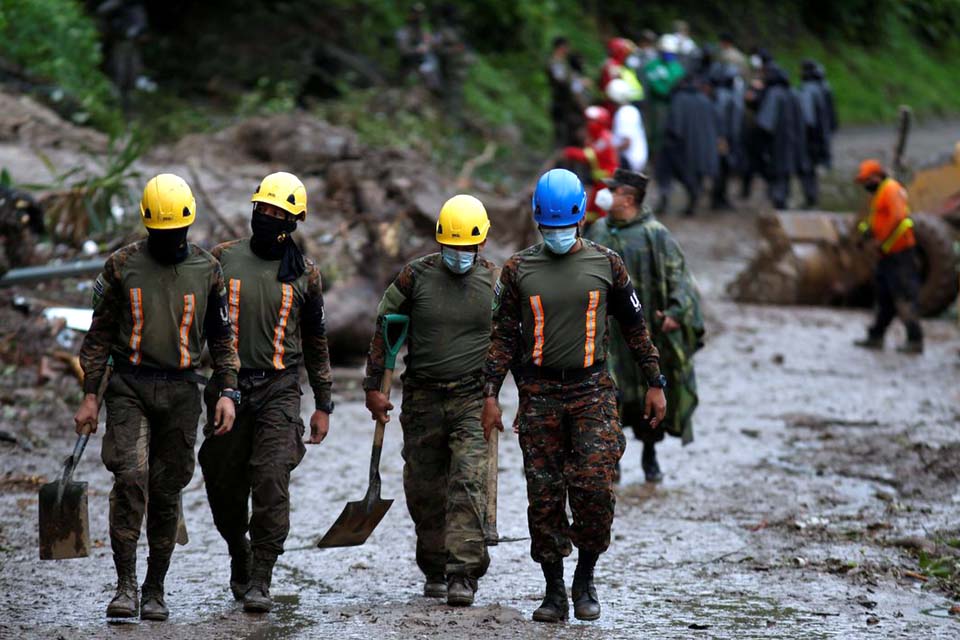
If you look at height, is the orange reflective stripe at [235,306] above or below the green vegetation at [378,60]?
below

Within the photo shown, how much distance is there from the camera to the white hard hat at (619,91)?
58.6 feet

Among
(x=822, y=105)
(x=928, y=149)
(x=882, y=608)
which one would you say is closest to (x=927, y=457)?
(x=882, y=608)

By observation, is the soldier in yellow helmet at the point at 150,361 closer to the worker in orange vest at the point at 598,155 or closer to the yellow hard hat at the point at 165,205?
the yellow hard hat at the point at 165,205

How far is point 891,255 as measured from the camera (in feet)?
46.8

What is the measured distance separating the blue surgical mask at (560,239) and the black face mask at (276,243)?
→ 110 cm

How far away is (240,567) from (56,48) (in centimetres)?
1262

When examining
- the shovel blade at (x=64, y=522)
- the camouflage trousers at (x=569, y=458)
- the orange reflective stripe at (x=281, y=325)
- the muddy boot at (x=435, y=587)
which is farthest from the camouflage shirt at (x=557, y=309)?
the shovel blade at (x=64, y=522)

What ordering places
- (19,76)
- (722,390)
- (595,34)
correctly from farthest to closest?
(595,34) < (19,76) < (722,390)

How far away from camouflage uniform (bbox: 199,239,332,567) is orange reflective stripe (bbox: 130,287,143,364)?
42cm

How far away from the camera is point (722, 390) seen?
41.7 feet

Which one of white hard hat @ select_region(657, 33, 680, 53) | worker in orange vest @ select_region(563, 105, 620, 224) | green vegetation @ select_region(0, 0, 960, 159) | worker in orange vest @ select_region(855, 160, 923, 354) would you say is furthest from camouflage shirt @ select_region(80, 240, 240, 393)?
white hard hat @ select_region(657, 33, 680, 53)

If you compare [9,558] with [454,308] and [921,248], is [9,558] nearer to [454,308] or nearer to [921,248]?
[454,308]

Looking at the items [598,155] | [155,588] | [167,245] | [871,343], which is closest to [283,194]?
[167,245]

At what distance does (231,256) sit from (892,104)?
29.6 meters
